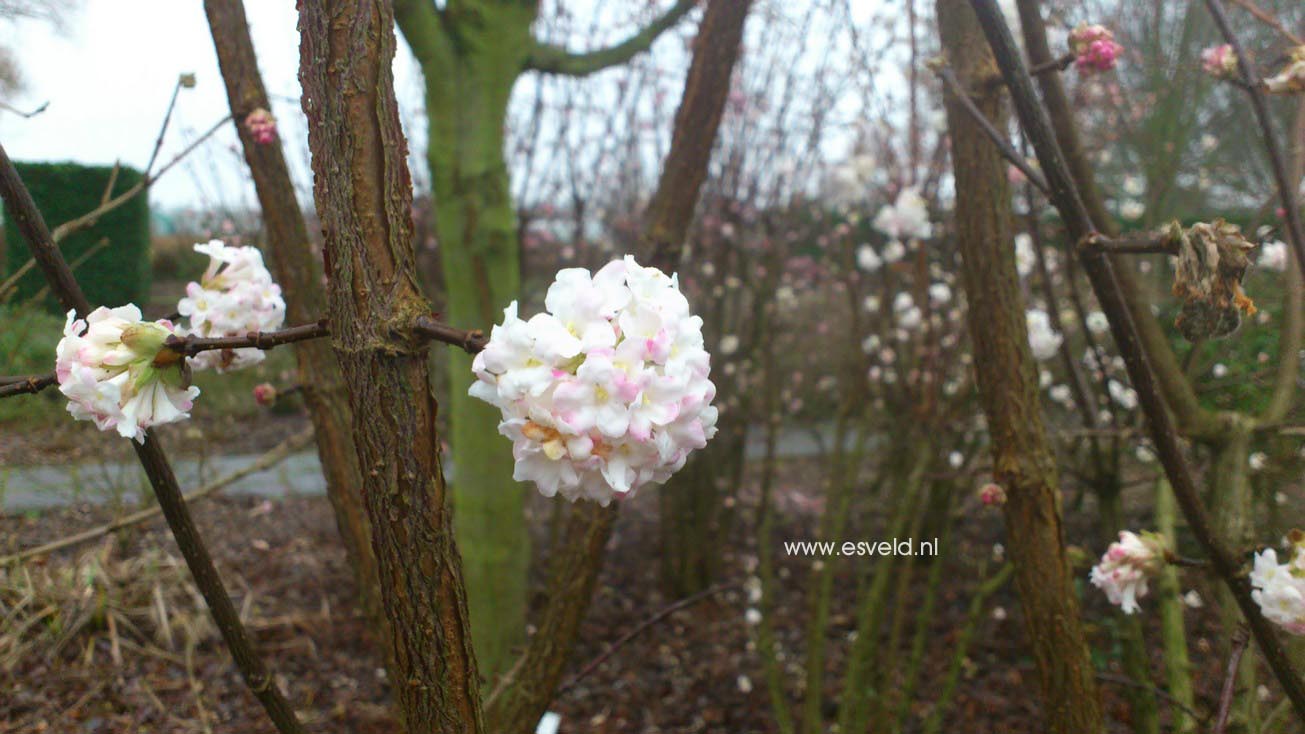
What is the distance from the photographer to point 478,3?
10.7 ft

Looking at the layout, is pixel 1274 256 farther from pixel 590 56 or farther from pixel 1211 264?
pixel 1211 264

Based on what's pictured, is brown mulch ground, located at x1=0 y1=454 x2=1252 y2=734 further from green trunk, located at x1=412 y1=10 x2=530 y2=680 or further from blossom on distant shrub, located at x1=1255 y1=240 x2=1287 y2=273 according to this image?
blossom on distant shrub, located at x1=1255 y1=240 x2=1287 y2=273

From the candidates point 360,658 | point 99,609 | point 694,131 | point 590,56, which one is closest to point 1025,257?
point 590,56

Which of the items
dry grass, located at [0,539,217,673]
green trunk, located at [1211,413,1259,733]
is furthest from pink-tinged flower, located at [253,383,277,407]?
dry grass, located at [0,539,217,673]

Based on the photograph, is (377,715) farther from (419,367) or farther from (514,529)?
(419,367)

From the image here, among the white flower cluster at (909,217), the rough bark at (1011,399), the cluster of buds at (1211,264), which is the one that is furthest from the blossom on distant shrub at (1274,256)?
the cluster of buds at (1211,264)

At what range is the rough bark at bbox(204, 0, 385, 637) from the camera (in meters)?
1.62

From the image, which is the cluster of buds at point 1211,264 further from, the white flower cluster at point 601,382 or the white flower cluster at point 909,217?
the white flower cluster at point 909,217

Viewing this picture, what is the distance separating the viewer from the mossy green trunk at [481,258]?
333 centimetres

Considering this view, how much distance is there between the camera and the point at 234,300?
121 cm

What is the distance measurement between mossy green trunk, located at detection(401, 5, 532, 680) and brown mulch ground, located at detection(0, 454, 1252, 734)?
0.51 m

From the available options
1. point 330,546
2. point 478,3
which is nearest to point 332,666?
point 330,546

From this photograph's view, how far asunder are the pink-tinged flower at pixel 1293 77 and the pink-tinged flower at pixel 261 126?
61.8 inches

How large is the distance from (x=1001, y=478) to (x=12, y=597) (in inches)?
133
